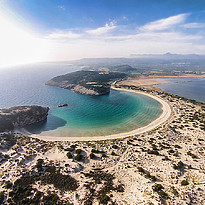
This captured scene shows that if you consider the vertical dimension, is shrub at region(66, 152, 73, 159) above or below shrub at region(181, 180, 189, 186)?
below

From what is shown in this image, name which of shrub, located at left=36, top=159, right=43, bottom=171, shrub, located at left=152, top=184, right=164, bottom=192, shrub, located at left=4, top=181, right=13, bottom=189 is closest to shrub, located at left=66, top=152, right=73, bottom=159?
shrub, located at left=36, top=159, right=43, bottom=171

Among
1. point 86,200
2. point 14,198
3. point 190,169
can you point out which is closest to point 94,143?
point 86,200

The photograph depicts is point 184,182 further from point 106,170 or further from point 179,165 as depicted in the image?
point 106,170

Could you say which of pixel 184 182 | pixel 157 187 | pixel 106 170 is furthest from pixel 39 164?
pixel 184 182

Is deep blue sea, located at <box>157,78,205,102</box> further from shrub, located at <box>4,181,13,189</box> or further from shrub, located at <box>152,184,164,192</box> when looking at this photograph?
shrub, located at <box>4,181,13,189</box>

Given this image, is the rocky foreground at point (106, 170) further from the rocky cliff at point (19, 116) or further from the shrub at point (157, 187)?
the rocky cliff at point (19, 116)

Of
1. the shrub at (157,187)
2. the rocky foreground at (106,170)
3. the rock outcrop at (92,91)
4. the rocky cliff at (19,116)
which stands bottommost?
the rocky foreground at (106,170)

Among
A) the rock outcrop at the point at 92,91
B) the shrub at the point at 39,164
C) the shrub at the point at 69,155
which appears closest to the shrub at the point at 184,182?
the shrub at the point at 69,155
